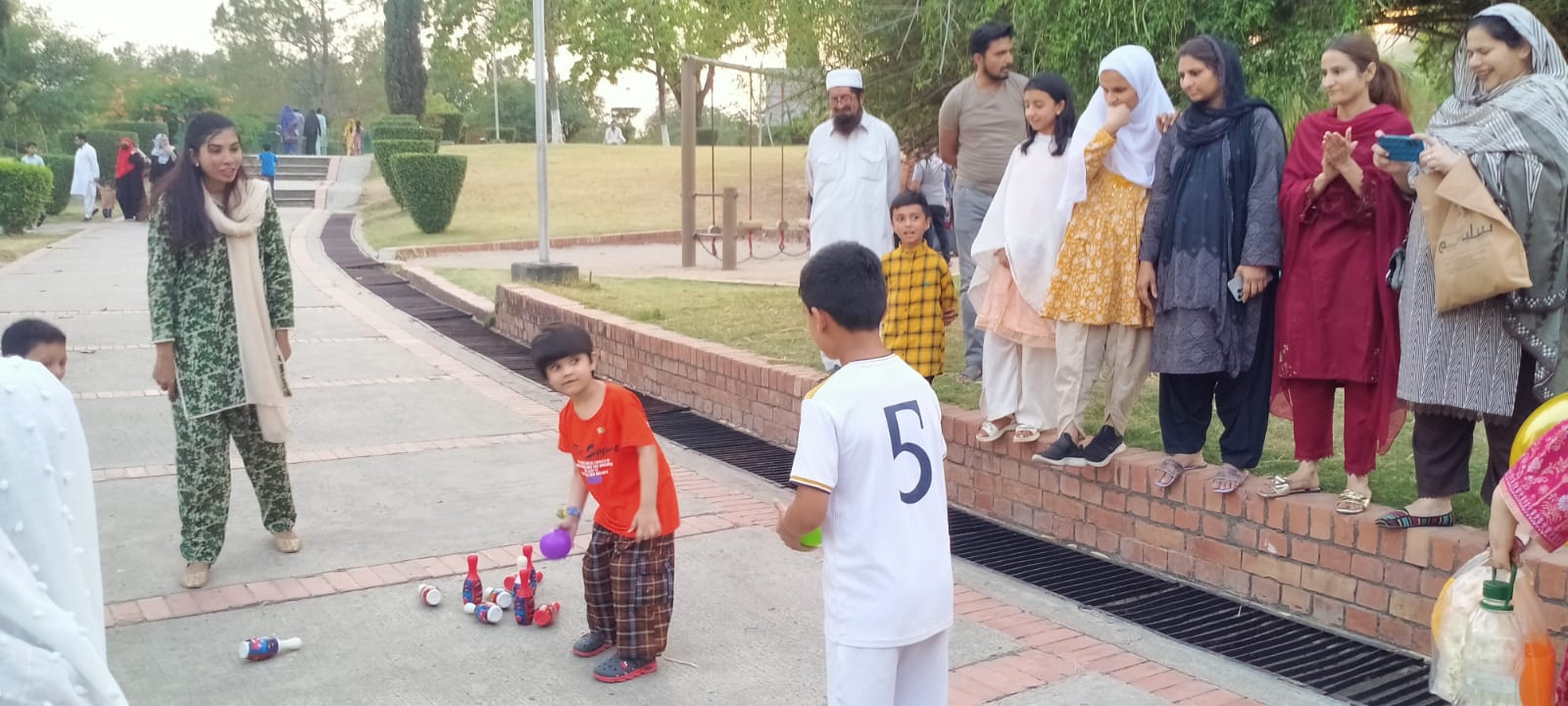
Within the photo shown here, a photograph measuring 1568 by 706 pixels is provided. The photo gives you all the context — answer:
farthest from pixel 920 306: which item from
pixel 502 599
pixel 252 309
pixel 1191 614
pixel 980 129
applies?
pixel 252 309

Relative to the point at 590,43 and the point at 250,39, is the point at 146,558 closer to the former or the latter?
the point at 590,43

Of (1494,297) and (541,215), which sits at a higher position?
(1494,297)

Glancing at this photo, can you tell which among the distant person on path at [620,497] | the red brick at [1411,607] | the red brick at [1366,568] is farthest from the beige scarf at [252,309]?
the red brick at [1411,607]

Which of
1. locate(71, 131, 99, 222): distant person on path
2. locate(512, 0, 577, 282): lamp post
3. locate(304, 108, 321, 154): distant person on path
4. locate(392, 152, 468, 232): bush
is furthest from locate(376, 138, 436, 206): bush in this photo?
locate(512, 0, 577, 282): lamp post

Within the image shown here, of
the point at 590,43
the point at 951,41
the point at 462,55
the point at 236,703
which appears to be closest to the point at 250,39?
the point at 462,55

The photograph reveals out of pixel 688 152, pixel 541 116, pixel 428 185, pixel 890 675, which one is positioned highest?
pixel 541 116

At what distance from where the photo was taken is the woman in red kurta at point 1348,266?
4.31 m

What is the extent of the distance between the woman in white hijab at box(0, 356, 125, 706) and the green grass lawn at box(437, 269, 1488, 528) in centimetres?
402

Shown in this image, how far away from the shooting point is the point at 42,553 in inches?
86.5

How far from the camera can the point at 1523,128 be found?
147 inches

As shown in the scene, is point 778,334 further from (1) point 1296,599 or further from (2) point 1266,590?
(1) point 1296,599

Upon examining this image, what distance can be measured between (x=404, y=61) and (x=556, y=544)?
1646 inches

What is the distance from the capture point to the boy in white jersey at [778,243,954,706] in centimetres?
266

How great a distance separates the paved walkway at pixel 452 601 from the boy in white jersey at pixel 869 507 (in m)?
1.17
